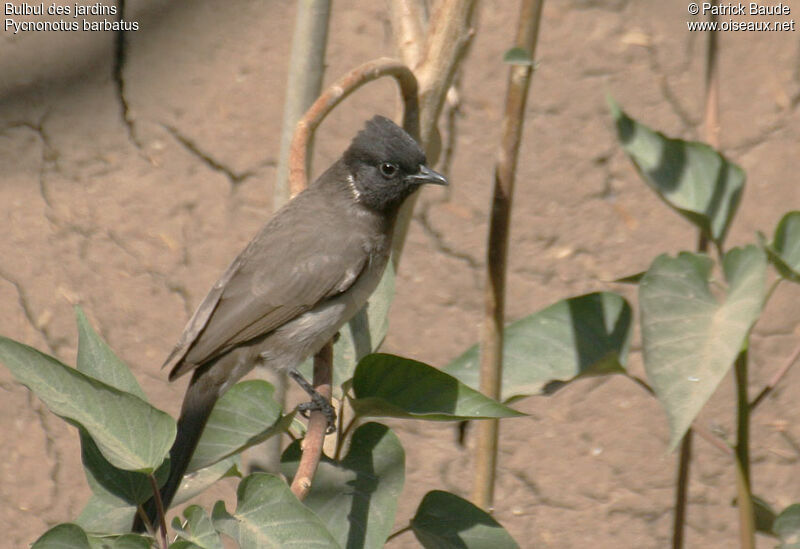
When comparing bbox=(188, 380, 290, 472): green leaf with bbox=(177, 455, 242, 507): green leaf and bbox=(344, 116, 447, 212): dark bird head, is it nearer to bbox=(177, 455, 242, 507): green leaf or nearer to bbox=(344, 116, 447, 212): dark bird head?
bbox=(177, 455, 242, 507): green leaf

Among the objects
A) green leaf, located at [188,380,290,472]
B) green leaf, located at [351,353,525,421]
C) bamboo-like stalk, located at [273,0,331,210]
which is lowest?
green leaf, located at [188,380,290,472]

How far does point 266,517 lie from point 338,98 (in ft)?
2.68

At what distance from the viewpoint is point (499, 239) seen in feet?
5.50

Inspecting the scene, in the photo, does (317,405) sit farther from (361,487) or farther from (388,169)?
(388,169)

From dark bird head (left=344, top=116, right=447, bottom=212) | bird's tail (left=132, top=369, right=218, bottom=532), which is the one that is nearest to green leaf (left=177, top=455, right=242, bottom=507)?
bird's tail (left=132, top=369, right=218, bottom=532)

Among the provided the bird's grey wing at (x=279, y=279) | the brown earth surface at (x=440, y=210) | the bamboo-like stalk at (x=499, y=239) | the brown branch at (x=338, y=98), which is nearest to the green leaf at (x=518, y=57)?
the bamboo-like stalk at (x=499, y=239)

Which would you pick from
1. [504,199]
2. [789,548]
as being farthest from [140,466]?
[789,548]

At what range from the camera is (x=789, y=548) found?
4.93 ft

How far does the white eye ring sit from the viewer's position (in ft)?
8.72

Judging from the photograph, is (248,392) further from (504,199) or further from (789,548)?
(789,548)

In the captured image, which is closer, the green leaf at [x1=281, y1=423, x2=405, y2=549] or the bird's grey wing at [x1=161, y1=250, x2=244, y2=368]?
the green leaf at [x1=281, y1=423, x2=405, y2=549]

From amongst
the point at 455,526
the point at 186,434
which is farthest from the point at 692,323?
the point at 186,434

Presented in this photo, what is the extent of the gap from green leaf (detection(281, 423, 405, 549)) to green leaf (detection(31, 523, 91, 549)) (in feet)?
1.19

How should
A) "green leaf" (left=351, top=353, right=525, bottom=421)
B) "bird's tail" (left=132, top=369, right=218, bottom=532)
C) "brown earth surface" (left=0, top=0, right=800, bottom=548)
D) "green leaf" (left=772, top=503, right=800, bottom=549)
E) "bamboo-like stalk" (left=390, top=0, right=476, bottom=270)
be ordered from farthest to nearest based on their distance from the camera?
"brown earth surface" (left=0, top=0, right=800, bottom=548)
"bamboo-like stalk" (left=390, top=0, right=476, bottom=270)
"bird's tail" (left=132, top=369, right=218, bottom=532)
"green leaf" (left=772, top=503, right=800, bottom=549)
"green leaf" (left=351, top=353, right=525, bottom=421)
